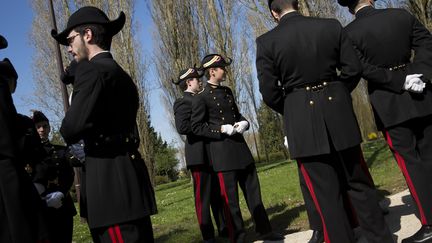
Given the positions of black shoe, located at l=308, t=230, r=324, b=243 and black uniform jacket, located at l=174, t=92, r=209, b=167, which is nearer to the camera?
black shoe, located at l=308, t=230, r=324, b=243

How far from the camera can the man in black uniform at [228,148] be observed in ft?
16.0

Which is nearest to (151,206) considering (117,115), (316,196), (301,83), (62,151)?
(117,115)

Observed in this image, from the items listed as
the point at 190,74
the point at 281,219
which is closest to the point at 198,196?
the point at 281,219

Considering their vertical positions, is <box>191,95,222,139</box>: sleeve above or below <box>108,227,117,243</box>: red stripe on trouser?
above

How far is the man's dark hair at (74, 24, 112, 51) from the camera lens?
2809mm

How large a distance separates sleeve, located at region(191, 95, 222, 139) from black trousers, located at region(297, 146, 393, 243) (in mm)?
1780

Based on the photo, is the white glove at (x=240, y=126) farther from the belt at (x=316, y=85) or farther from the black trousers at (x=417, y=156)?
the belt at (x=316, y=85)

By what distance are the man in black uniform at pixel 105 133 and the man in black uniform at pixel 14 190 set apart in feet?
1.36

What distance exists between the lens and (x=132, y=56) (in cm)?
1727

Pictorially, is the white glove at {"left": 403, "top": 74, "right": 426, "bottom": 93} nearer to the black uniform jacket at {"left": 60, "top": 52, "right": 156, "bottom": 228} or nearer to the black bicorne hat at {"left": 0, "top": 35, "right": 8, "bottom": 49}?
the black uniform jacket at {"left": 60, "top": 52, "right": 156, "bottom": 228}

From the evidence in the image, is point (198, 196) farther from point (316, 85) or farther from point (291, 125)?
point (316, 85)

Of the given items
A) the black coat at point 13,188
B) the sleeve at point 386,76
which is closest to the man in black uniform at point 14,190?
the black coat at point 13,188

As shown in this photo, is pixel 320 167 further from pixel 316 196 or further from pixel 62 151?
pixel 62 151

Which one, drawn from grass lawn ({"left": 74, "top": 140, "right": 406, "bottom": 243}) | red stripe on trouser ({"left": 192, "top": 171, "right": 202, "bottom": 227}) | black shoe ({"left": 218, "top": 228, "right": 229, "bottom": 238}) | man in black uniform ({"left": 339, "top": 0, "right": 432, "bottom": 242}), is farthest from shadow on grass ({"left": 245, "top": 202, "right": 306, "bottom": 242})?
man in black uniform ({"left": 339, "top": 0, "right": 432, "bottom": 242})
